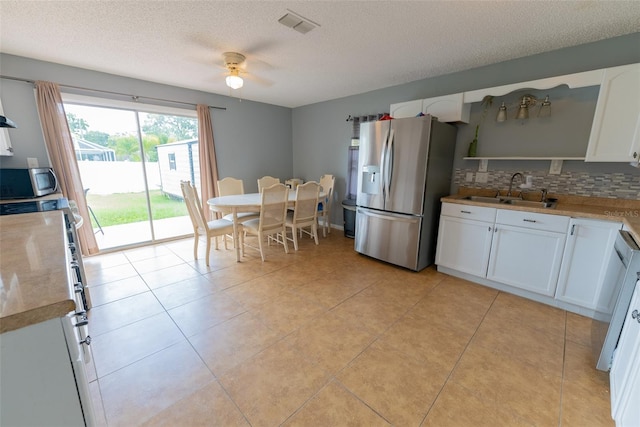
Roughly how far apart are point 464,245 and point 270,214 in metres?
2.27

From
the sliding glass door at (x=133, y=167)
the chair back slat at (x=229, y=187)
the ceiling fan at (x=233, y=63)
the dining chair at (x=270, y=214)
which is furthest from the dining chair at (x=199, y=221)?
the ceiling fan at (x=233, y=63)

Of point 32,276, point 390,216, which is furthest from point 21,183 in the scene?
point 390,216

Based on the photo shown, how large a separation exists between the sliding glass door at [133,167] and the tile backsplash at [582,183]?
4.27 m

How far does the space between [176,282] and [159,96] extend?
2648 mm

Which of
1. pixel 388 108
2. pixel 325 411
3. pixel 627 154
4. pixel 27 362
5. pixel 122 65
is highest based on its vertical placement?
pixel 122 65

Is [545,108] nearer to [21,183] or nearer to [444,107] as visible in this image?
[444,107]

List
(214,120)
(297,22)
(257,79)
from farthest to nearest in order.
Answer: (214,120), (257,79), (297,22)

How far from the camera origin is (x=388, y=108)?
3.70m

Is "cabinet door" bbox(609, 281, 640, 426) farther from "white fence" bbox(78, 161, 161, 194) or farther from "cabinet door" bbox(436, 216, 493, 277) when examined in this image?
"white fence" bbox(78, 161, 161, 194)

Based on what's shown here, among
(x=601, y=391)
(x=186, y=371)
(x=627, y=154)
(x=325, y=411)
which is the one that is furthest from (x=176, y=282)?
(x=627, y=154)

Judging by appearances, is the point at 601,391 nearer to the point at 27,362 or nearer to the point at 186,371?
the point at 186,371

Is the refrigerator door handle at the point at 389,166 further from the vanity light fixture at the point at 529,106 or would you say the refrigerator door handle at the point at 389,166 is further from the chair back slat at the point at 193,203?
the chair back slat at the point at 193,203

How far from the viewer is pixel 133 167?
11.8 ft

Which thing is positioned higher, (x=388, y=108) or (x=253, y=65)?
(x=253, y=65)
